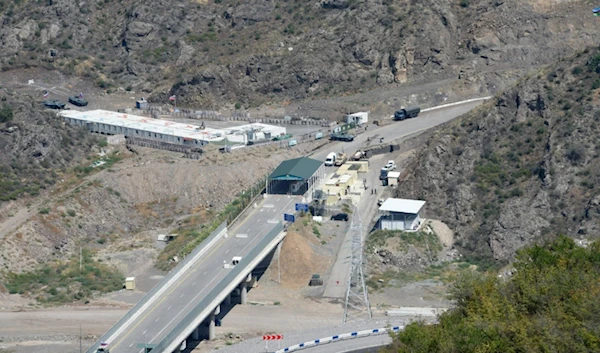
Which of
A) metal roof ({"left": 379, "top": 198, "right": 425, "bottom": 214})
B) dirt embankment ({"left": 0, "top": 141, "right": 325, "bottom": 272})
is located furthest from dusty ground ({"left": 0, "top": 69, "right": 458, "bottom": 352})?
metal roof ({"left": 379, "top": 198, "right": 425, "bottom": 214})

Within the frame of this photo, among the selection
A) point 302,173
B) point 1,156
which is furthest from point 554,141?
point 1,156

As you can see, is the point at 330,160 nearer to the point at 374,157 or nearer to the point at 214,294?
the point at 374,157

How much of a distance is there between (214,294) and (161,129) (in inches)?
1922

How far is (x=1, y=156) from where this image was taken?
12456cm

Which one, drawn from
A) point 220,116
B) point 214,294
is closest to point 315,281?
point 214,294

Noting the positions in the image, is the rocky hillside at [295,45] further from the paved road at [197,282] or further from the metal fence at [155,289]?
the metal fence at [155,289]

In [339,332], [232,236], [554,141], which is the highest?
[554,141]

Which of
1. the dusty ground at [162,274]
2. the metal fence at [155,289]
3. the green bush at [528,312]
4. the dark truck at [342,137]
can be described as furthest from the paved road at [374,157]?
the green bush at [528,312]

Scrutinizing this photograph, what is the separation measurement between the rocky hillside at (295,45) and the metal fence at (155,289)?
Answer: 48.0 meters

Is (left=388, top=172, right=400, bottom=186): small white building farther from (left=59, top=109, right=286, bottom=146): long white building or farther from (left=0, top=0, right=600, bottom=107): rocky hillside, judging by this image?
(left=0, top=0, right=600, bottom=107): rocky hillside

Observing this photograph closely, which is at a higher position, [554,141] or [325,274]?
[554,141]

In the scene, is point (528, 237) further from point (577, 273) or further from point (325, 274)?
point (577, 273)

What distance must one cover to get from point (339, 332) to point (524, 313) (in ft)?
67.1

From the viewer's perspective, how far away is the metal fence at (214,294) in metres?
83.2
